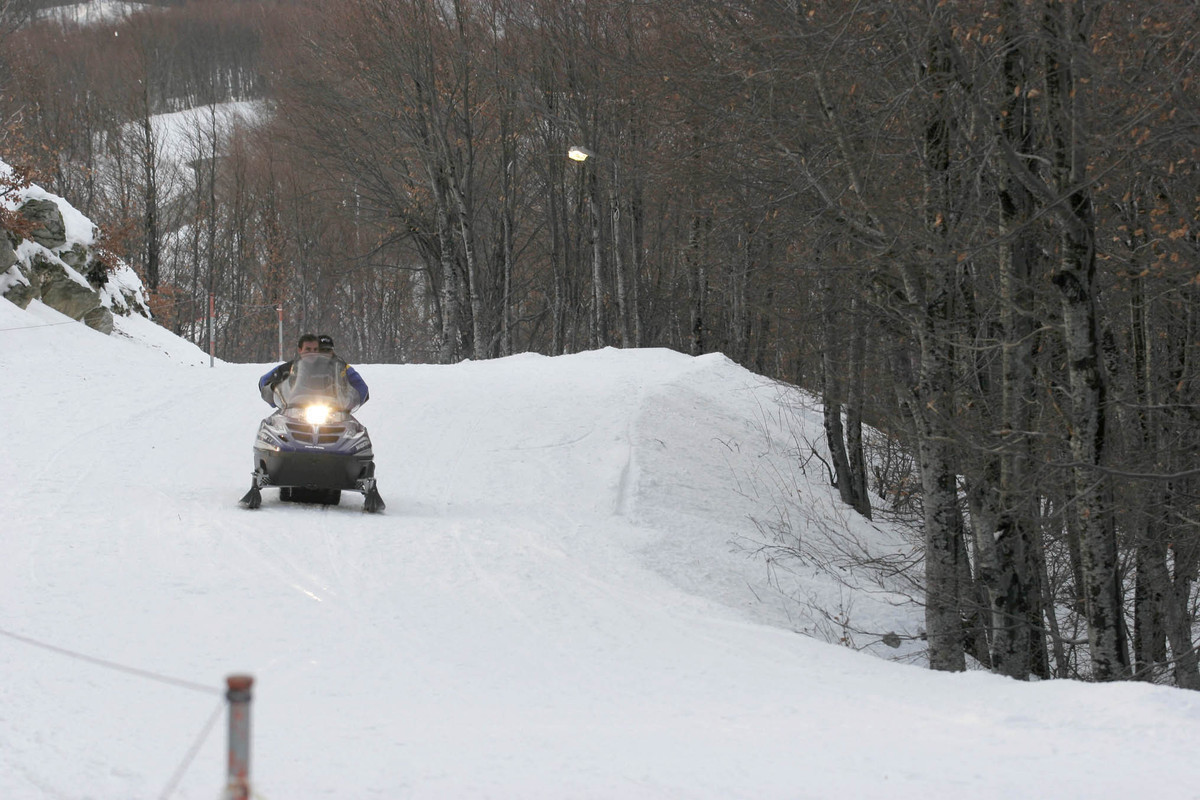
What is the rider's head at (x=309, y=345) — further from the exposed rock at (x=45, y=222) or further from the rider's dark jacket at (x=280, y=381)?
the exposed rock at (x=45, y=222)

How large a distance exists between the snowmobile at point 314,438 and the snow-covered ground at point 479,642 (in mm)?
349

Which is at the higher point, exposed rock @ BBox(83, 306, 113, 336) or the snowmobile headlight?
exposed rock @ BBox(83, 306, 113, 336)

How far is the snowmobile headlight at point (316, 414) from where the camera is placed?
1225cm

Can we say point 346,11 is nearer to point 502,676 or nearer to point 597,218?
point 597,218

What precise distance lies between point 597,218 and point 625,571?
19.2 m

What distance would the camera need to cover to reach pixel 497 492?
1480 cm

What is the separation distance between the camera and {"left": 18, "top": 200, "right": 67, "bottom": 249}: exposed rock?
25531mm

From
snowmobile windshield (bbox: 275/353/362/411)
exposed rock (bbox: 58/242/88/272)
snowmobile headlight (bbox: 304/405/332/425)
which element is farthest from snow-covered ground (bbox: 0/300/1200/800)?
exposed rock (bbox: 58/242/88/272)

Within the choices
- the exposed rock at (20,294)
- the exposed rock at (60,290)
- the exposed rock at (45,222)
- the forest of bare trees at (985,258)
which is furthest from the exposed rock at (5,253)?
the forest of bare trees at (985,258)

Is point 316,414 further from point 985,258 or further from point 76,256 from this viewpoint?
point 76,256

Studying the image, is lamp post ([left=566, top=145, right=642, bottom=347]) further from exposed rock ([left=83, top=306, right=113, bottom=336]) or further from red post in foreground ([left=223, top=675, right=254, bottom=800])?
red post in foreground ([left=223, top=675, right=254, bottom=800])

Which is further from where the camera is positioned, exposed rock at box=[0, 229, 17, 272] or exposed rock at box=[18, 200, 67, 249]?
exposed rock at box=[18, 200, 67, 249]

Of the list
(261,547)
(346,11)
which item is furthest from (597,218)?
(261,547)

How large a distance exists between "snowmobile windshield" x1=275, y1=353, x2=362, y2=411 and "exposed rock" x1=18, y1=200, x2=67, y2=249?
15.8m
